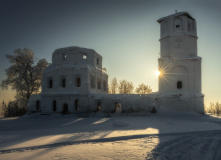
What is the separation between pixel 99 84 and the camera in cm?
2600

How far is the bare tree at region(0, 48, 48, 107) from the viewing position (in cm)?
2670

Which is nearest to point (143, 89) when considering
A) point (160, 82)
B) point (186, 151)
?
point (160, 82)

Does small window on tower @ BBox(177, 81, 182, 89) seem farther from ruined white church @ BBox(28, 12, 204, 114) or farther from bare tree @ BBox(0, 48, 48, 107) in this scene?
bare tree @ BBox(0, 48, 48, 107)

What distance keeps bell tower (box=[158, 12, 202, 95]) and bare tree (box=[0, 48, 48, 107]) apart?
1976cm

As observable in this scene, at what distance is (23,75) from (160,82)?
20.7 metres

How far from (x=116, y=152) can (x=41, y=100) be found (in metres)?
19.7

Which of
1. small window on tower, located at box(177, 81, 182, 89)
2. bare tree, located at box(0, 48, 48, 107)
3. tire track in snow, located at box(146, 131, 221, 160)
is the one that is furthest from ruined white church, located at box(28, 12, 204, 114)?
tire track in snow, located at box(146, 131, 221, 160)

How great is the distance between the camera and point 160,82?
67.3ft

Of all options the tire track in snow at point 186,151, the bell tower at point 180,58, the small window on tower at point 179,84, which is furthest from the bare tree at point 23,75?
the tire track in snow at point 186,151

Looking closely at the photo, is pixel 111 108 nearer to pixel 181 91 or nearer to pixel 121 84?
pixel 181 91

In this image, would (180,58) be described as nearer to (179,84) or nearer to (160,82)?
(179,84)

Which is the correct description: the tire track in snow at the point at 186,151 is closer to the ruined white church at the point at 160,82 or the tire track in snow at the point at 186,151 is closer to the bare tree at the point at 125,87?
the ruined white church at the point at 160,82

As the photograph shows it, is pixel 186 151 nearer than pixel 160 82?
Yes

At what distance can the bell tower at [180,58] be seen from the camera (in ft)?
63.6
